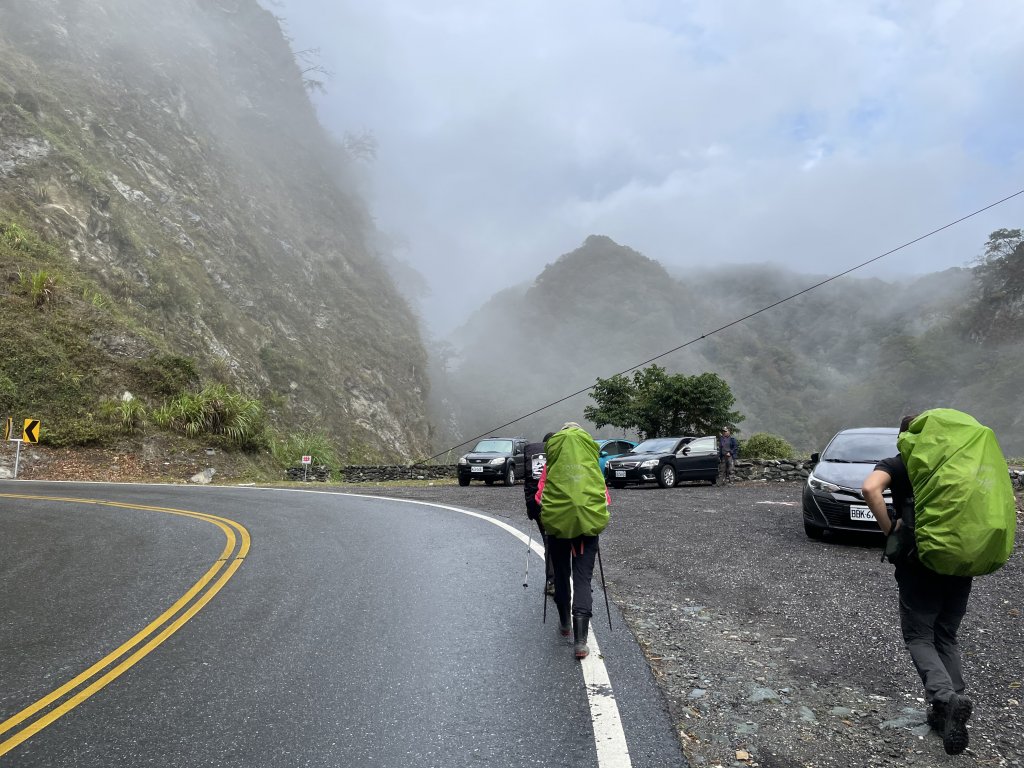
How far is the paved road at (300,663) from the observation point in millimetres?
3410

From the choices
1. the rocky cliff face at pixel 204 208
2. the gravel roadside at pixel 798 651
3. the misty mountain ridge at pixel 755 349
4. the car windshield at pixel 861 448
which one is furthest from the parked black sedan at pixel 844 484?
the misty mountain ridge at pixel 755 349

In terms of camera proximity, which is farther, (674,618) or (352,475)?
(352,475)

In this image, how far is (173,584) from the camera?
269 inches

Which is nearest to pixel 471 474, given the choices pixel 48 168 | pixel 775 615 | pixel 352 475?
pixel 352 475

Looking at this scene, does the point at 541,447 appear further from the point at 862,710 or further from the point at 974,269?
the point at 974,269

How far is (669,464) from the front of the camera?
19891 mm

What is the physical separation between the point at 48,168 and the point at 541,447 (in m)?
32.5

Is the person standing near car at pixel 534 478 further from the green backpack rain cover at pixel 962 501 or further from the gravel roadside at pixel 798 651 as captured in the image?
the green backpack rain cover at pixel 962 501

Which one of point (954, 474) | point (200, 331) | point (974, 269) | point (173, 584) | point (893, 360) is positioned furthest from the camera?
point (893, 360)

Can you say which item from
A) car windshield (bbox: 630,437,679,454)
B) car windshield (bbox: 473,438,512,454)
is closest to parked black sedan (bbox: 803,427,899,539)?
car windshield (bbox: 630,437,679,454)

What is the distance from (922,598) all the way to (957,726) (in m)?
0.61

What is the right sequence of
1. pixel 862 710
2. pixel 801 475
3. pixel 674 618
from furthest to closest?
pixel 801 475 < pixel 674 618 < pixel 862 710

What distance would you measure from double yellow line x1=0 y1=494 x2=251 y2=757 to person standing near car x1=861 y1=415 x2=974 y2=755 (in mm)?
4580

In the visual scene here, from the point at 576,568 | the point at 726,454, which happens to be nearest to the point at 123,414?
the point at 726,454
